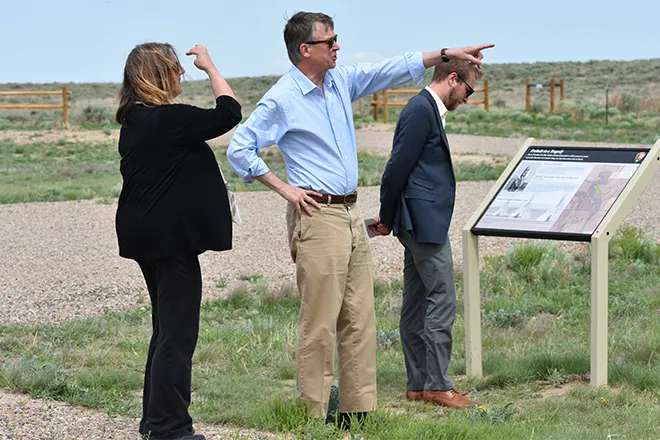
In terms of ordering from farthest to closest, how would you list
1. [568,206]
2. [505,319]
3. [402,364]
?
[505,319] < [402,364] < [568,206]

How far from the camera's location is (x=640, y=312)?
25.4 feet

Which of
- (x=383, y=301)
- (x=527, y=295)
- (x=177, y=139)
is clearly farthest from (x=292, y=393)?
(x=527, y=295)

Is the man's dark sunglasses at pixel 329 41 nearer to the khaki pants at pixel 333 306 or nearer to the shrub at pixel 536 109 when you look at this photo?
the khaki pants at pixel 333 306

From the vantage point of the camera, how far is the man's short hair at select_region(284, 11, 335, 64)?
4.74 m

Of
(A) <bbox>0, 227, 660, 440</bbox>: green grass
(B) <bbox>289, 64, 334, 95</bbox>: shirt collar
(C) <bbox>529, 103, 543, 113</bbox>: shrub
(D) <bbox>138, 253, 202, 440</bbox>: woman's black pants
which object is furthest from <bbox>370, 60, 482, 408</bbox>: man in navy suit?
(C) <bbox>529, 103, 543, 113</bbox>: shrub

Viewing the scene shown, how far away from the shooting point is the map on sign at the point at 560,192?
581 centimetres

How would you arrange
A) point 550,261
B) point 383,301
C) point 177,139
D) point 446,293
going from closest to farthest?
point 177,139 < point 446,293 < point 383,301 < point 550,261

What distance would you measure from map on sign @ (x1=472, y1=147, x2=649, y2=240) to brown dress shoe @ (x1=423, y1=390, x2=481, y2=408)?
981 mm

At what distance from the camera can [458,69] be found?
17.6 ft

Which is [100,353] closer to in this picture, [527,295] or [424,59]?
[424,59]

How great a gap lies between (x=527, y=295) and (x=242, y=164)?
14.0 feet

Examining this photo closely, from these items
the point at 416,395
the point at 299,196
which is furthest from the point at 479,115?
the point at 299,196

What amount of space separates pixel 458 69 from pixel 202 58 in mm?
1416

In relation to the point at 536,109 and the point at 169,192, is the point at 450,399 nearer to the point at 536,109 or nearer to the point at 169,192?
the point at 169,192
